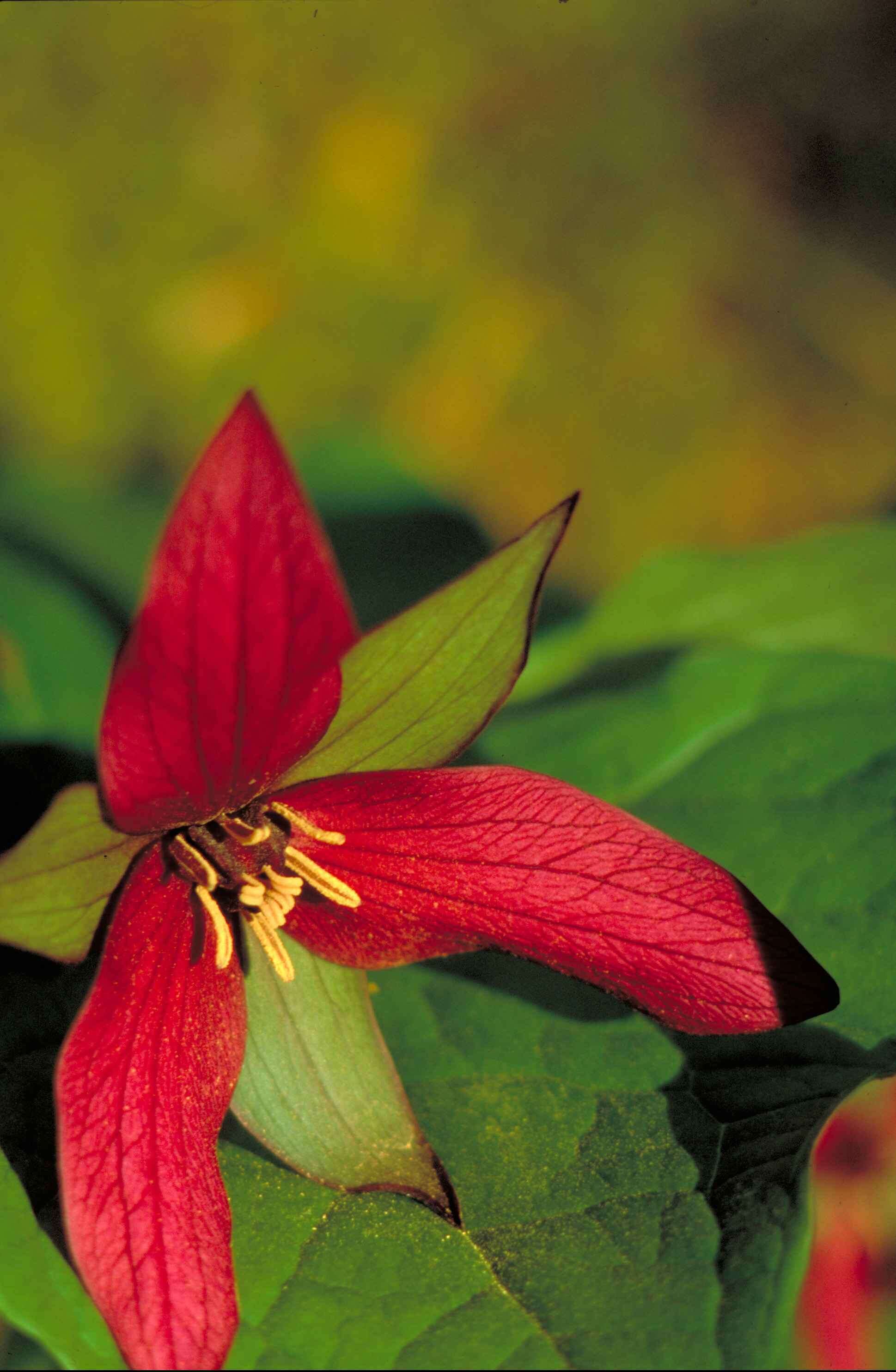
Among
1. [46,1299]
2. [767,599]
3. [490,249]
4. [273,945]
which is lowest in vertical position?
[46,1299]

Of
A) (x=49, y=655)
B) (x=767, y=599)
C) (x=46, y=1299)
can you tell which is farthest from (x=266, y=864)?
(x=767, y=599)

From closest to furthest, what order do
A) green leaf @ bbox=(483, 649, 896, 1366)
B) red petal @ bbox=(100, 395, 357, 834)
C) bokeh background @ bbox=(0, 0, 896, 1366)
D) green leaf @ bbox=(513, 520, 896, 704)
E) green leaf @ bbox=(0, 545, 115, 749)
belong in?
red petal @ bbox=(100, 395, 357, 834) → green leaf @ bbox=(483, 649, 896, 1366) → green leaf @ bbox=(0, 545, 115, 749) → green leaf @ bbox=(513, 520, 896, 704) → bokeh background @ bbox=(0, 0, 896, 1366)

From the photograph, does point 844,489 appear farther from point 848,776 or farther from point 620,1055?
point 620,1055

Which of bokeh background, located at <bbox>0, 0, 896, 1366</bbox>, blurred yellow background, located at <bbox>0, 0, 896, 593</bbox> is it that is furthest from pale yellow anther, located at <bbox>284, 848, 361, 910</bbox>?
blurred yellow background, located at <bbox>0, 0, 896, 593</bbox>

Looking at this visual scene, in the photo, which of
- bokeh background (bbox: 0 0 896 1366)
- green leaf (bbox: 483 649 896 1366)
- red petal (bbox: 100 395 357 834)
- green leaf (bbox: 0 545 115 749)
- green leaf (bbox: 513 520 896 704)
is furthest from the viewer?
bokeh background (bbox: 0 0 896 1366)

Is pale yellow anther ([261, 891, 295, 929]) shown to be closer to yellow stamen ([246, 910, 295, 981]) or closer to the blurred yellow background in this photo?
yellow stamen ([246, 910, 295, 981])

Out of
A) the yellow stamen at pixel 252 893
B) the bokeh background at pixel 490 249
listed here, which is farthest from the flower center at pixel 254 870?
the bokeh background at pixel 490 249

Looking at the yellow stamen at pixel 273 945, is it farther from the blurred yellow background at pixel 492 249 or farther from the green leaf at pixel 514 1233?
the blurred yellow background at pixel 492 249

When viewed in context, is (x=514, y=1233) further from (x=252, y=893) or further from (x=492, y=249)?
(x=492, y=249)
